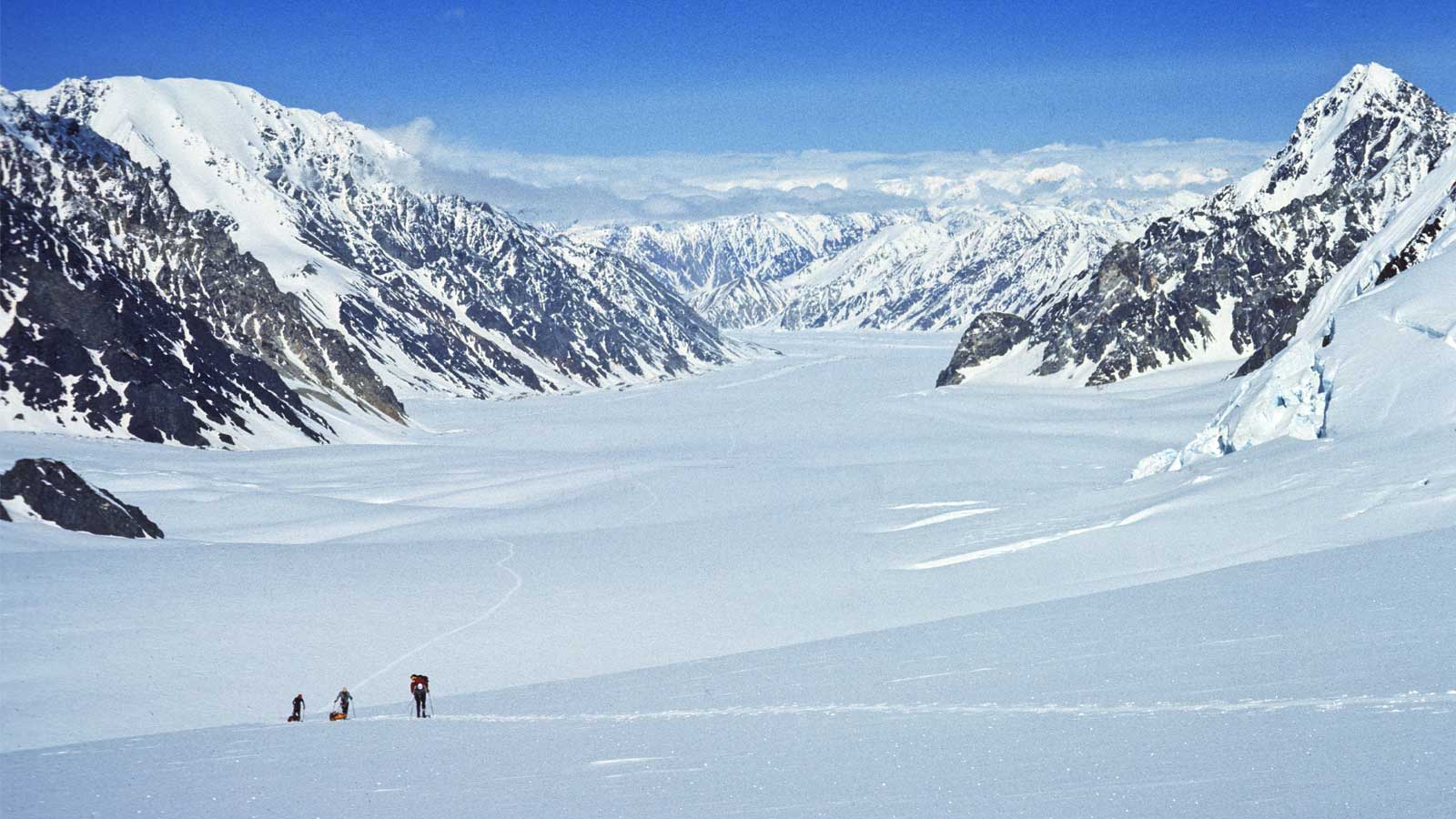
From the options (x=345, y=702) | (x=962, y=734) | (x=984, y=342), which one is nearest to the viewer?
(x=962, y=734)

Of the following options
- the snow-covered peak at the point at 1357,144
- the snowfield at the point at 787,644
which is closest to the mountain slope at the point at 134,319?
the snowfield at the point at 787,644

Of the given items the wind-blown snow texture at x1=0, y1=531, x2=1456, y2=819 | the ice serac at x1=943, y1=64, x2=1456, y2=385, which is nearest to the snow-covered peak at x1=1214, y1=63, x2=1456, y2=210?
the ice serac at x1=943, y1=64, x2=1456, y2=385

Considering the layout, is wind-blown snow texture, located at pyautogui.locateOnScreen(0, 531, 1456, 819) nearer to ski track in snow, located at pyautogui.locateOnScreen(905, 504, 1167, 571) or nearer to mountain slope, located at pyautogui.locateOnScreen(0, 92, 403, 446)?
ski track in snow, located at pyautogui.locateOnScreen(905, 504, 1167, 571)

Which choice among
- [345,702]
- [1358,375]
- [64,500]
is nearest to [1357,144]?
[1358,375]

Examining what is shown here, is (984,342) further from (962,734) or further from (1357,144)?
(962,734)

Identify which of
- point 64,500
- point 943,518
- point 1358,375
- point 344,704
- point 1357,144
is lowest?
point 344,704

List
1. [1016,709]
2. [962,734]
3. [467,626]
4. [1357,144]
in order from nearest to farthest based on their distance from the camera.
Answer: [962,734] < [1016,709] < [467,626] < [1357,144]
